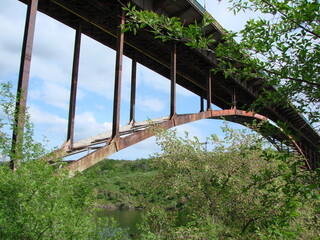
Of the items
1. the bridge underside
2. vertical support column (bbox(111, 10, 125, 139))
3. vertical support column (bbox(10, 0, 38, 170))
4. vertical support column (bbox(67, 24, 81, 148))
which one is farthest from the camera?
vertical support column (bbox(67, 24, 81, 148))

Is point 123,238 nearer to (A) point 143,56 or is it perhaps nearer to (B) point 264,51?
(B) point 264,51

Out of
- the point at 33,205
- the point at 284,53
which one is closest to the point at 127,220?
the point at 33,205

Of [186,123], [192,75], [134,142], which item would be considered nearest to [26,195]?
[134,142]

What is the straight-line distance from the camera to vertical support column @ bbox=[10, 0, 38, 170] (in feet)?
16.8

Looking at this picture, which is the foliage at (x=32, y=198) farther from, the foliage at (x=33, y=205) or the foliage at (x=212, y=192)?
the foliage at (x=212, y=192)

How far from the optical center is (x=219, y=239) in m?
7.14

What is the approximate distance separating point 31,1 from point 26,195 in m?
5.44

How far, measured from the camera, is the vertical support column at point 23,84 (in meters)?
5.11

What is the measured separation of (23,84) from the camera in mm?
6641

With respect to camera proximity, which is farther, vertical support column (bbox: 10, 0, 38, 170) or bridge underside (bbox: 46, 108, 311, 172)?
bridge underside (bbox: 46, 108, 311, 172)

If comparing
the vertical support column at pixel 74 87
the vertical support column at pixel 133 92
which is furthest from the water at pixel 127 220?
the vertical support column at pixel 74 87

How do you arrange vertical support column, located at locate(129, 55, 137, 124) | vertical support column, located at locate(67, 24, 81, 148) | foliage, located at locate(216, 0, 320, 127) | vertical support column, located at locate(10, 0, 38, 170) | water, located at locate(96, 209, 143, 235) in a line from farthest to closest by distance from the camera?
water, located at locate(96, 209, 143, 235), vertical support column, located at locate(129, 55, 137, 124), vertical support column, located at locate(67, 24, 81, 148), vertical support column, located at locate(10, 0, 38, 170), foliage, located at locate(216, 0, 320, 127)

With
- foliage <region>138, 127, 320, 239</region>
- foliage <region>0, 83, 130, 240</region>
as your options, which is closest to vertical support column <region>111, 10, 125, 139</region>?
foliage <region>138, 127, 320, 239</region>

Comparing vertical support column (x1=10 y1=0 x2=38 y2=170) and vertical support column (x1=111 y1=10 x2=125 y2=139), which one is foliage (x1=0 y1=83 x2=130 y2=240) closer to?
vertical support column (x1=10 y1=0 x2=38 y2=170)
